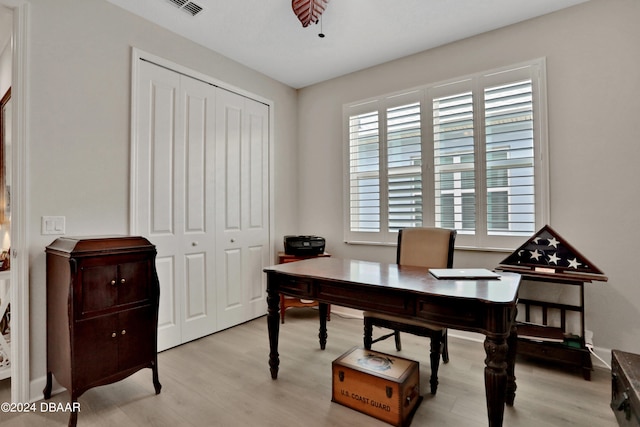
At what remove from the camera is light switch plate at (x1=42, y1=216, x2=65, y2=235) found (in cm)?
213

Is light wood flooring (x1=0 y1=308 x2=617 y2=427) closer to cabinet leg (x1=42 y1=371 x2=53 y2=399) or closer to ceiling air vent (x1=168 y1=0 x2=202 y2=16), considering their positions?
cabinet leg (x1=42 y1=371 x2=53 y2=399)

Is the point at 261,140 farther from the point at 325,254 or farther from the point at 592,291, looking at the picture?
the point at 592,291

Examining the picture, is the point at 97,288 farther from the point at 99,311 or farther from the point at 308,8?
the point at 308,8

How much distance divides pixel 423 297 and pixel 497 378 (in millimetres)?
449

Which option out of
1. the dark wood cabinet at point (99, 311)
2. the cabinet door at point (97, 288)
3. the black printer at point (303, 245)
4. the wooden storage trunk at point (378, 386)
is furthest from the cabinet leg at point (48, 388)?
the black printer at point (303, 245)

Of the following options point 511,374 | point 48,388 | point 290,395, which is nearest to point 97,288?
point 48,388

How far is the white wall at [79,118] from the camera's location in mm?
2111

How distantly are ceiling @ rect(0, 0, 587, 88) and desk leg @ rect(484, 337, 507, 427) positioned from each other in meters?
2.47

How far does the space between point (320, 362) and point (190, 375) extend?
38.2 inches

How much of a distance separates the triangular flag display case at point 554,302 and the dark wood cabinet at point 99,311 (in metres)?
2.67

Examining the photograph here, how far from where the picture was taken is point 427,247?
250 cm

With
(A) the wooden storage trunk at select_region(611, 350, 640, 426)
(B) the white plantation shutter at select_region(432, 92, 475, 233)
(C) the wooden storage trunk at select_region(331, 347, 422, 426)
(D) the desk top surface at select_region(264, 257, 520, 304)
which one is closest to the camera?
(A) the wooden storage trunk at select_region(611, 350, 640, 426)

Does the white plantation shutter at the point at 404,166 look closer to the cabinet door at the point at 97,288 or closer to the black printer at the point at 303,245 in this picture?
the black printer at the point at 303,245

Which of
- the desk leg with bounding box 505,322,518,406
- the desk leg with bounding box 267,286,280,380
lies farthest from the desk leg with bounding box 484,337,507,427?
the desk leg with bounding box 267,286,280,380
